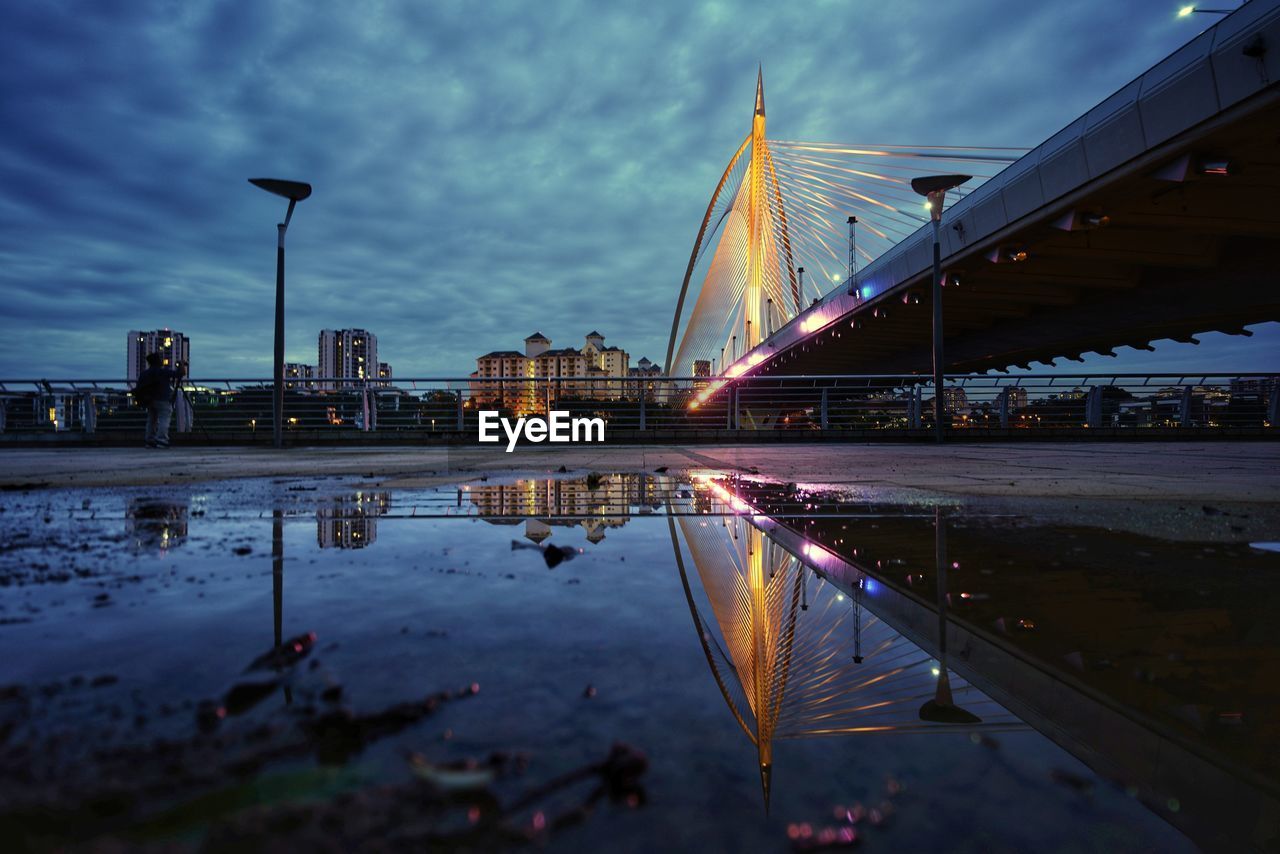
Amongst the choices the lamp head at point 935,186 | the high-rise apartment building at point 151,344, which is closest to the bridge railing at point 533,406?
the lamp head at point 935,186

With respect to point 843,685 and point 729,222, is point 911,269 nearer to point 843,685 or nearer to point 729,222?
point 729,222

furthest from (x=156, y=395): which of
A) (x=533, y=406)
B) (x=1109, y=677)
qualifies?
(x=1109, y=677)

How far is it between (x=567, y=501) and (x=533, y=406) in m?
13.4

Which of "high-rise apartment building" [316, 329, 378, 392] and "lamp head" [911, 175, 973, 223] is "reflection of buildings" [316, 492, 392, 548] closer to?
"lamp head" [911, 175, 973, 223]

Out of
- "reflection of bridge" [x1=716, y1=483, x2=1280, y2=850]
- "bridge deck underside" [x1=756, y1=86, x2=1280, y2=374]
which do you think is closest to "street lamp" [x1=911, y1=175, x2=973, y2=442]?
"bridge deck underside" [x1=756, y1=86, x2=1280, y2=374]

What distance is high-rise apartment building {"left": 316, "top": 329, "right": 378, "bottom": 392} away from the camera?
15627cm

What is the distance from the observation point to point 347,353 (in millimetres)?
161375

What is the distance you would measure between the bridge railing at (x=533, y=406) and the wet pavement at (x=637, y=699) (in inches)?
449

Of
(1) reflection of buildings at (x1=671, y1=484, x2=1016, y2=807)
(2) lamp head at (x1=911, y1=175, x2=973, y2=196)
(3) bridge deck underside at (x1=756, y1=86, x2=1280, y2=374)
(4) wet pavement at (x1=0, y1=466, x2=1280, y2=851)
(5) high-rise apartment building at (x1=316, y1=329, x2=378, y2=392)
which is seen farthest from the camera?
(5) high-rise apartment building at (x1=316, y1=329, x2=378, y2=392)

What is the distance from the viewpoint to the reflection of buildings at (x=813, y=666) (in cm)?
74

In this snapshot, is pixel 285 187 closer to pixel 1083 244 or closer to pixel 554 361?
pixel 1083 244

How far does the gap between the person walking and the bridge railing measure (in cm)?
195

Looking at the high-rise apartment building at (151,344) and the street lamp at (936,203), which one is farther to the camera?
the high-rise apartment building at (151,344)

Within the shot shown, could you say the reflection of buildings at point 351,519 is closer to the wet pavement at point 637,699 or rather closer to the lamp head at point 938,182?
the wet pavement at point 637,699
